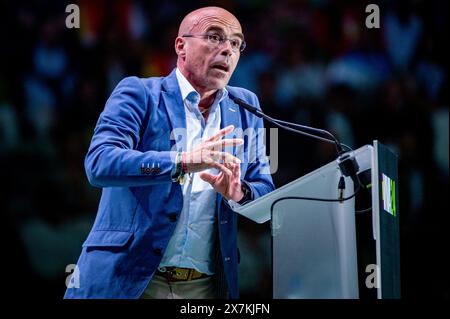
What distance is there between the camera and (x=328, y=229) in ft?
7.02

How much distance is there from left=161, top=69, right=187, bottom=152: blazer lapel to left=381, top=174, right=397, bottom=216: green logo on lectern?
2.39ft

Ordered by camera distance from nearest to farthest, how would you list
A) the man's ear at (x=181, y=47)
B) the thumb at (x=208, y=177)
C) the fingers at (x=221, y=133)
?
the fingers at (x=221, y=133) → the thumb at (x=208, y=177) → the man's ear at (x=181, y=47)

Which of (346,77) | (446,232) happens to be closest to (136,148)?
(346,77)

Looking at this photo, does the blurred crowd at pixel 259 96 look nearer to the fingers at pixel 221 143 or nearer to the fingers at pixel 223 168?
the fingers at pixel 223 168

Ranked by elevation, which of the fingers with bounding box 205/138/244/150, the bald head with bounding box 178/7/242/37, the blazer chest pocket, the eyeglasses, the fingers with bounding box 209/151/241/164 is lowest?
the blazer chest pocket

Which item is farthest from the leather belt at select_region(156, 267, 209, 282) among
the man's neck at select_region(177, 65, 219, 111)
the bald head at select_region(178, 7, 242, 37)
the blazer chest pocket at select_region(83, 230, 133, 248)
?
the bald head at select_region(178, 7, 242, 37)

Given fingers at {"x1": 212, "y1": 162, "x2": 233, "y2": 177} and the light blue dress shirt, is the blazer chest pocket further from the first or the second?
fingers at {"x1": 212, "y1": 162, "x2": 233, "y2": 177}

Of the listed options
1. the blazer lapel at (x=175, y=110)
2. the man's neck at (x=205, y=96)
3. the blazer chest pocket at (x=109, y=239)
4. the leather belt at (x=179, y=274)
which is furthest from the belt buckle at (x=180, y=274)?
the man's neck at (x=205, y=96)

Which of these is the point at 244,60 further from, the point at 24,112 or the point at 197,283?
the point at 197,283

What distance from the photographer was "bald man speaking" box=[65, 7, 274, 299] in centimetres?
223

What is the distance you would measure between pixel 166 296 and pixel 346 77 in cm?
187

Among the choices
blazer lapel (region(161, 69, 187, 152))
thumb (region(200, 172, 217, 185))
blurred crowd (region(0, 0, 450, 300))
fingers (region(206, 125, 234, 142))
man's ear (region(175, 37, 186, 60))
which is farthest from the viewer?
blurred crowd (region(0, 0, 450, 300))

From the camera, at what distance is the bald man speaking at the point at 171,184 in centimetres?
223

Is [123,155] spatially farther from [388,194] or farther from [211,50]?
[388,194]
